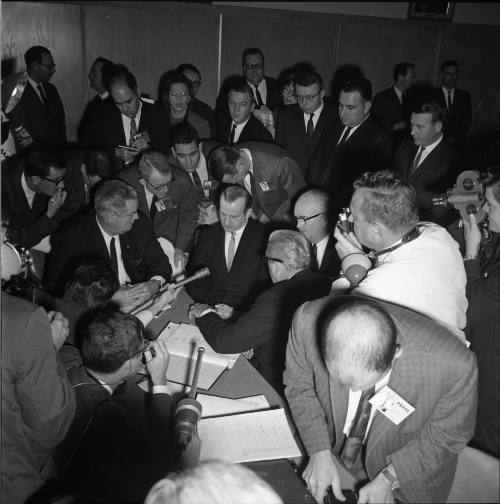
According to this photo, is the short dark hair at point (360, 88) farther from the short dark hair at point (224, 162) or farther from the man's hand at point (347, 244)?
the man's hand at point (347, 244)

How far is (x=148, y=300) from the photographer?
2.87 metres

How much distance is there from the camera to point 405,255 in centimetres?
201

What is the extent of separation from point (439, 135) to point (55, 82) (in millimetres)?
5221

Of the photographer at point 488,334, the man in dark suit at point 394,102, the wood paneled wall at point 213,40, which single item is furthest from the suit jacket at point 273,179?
the wood paneled wall at point 213,40

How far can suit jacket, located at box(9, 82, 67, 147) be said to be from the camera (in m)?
5.08

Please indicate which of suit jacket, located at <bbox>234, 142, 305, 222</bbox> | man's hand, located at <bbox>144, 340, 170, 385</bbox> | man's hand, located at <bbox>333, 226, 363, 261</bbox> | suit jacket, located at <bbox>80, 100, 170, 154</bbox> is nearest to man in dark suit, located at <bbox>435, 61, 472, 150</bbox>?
suit jacket, located at <bbox>234, 142, 305, 222</bbox>

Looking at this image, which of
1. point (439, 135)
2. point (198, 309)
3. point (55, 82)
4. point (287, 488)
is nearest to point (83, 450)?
point (287, 488)

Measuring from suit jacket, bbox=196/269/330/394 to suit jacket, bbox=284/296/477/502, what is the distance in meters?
0.62

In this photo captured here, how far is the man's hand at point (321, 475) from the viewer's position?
163 cm

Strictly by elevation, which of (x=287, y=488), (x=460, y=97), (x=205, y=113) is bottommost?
(x=287, y=488)

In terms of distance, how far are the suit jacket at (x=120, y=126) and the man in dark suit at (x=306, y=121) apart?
1.13 meters

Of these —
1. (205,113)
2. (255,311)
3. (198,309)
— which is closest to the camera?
(255,311)

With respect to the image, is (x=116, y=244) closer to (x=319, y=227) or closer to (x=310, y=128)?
(x=319, y=227)

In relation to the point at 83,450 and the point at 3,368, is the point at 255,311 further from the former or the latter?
the point at 3,368
